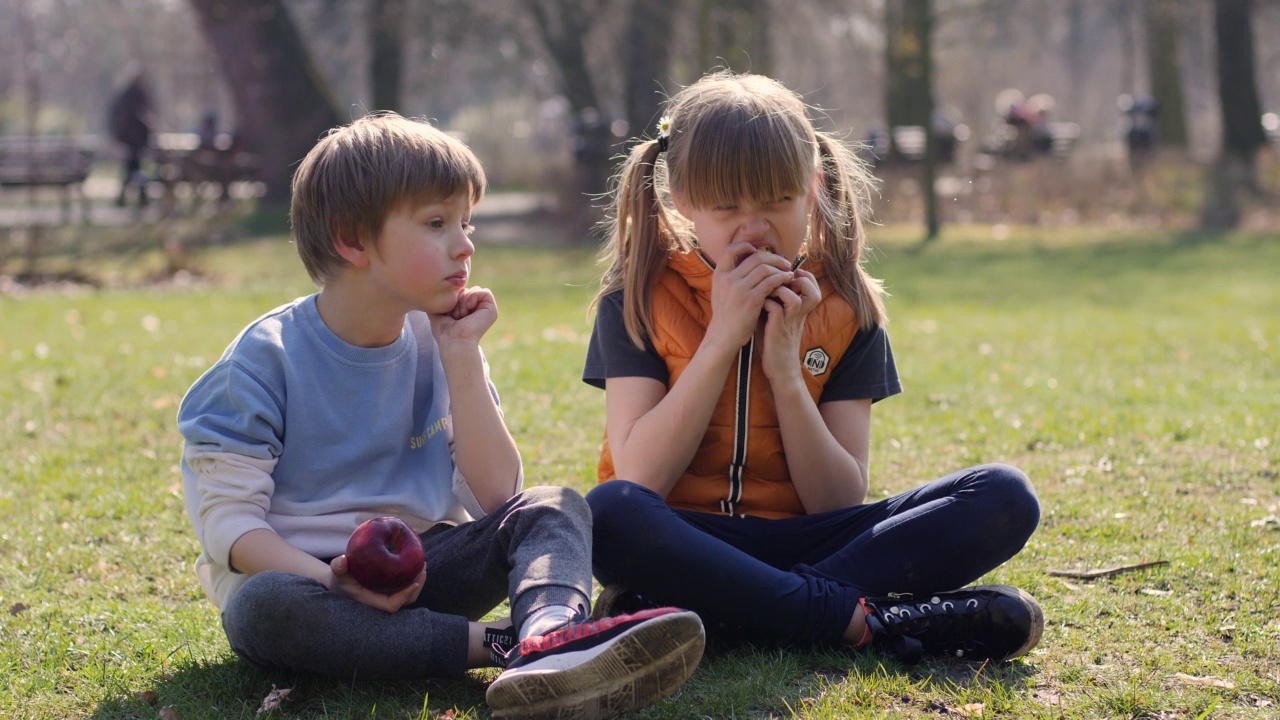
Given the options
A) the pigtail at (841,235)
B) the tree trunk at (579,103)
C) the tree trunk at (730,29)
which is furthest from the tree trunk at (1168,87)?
the pigtail at (841,235)

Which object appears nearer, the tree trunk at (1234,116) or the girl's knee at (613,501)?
the girl's knee at (613,501)

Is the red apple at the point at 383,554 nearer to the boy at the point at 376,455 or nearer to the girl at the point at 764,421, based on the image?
the boy at the point at 376,455

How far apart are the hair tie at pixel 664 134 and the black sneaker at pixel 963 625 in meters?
1.13

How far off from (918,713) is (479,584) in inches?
35.9

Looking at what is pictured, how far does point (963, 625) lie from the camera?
273cm

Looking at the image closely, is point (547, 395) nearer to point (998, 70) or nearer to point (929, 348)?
point (929, 348)

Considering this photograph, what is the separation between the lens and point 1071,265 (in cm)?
1347

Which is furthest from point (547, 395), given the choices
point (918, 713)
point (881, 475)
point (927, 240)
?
point (927, 240)

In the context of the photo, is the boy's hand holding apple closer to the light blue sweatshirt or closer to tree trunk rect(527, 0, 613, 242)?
the light blue sweatshirt

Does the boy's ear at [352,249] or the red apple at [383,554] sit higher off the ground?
the boy's ear at [352,249]

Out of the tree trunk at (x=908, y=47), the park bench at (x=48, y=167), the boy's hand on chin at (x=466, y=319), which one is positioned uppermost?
the tree trunk at (x=908, y=47)

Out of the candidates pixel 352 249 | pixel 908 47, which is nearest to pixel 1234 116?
pixel 908 47

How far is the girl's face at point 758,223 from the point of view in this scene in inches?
113

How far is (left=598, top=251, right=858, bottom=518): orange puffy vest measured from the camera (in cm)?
303
